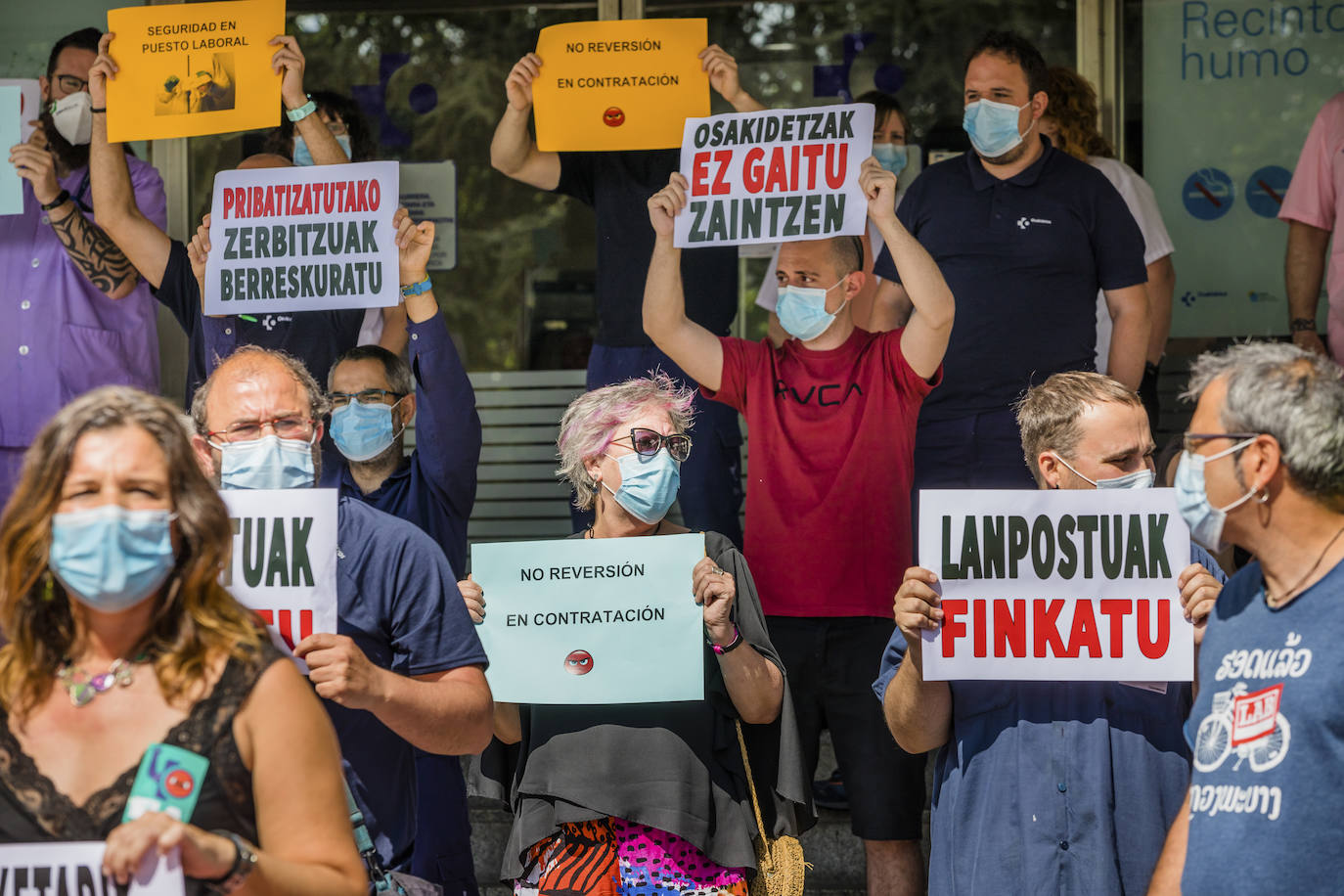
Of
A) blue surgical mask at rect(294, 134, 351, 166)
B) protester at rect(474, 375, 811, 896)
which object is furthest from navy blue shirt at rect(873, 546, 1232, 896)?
blue surgical mask at rect(294, 134, 351, 166)

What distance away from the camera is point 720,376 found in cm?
518

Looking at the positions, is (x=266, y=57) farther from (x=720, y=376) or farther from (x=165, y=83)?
(x=720, y=376)

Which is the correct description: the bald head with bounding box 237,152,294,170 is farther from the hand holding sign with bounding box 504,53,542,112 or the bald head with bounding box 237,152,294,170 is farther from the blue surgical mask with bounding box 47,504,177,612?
the blue surgical mask with bounding box 47,504,177,612

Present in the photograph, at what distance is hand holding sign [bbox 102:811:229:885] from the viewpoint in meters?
2.39

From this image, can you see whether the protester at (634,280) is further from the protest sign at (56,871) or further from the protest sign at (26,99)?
the protest sign at (56,871)

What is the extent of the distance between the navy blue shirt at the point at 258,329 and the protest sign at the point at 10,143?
0.54 metres

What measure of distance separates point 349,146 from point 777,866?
3544mm

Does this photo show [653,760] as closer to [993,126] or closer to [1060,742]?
[1060,742]

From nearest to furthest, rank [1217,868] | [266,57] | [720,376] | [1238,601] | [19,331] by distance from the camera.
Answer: [1217,868]
[1238,601]
[720,376]
[266,57]
[19,331]

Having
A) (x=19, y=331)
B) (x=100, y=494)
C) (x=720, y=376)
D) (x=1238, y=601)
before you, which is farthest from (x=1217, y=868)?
(x=19, y=331)

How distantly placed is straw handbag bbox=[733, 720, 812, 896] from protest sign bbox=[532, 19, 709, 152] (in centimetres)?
243

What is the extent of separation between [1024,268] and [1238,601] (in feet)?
8.46

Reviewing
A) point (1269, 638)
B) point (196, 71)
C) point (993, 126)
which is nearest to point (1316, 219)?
point (993, 126)

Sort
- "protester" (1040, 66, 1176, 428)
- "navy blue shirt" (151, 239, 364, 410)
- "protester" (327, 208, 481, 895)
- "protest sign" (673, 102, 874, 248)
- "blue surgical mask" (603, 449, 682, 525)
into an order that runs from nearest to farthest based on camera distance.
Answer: "blue surgical mask" (603, 449, 682, 525)
"protester" (327, 208, 481, 895)
"protest sign" (673, 102, 874, 248)
"navy blue shirt" (151, 239, 364, 410)
"protester" (1040, 66, 1176, 428)
